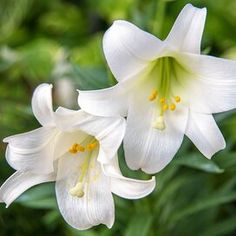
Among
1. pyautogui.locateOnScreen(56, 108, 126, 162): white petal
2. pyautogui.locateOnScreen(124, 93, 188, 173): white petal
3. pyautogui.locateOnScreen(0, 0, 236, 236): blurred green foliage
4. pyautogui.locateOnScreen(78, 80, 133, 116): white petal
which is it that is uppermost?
pyautogui.locateOnScreen(78, 80, 133, 116): white petal

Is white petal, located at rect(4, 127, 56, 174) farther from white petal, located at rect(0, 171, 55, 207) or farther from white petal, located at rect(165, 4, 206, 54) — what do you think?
white petal, located at rect(165, 4, 206, 54)

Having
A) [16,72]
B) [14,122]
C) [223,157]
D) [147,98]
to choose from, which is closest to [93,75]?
[147,98]

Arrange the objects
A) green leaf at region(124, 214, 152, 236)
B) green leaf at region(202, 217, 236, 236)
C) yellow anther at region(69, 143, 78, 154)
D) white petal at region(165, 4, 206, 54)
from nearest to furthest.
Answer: white petal at region(165, 4, 206, 54) → yellow anther at region(69, 143, 78, 154) → green leaf at region(124, 214, 152, 236) → green leaf at region(202, 217, 236, 236)

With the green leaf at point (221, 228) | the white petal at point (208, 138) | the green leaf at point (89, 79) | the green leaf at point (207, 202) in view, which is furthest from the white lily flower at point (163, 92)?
the green leaf at point (221, 228)

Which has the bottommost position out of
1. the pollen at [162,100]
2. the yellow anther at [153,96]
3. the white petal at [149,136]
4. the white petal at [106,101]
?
the white petal at [149,136]

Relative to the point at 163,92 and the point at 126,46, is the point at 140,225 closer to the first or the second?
the point at 163,92

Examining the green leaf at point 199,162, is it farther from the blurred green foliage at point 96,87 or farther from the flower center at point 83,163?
the flower center at point 83,163

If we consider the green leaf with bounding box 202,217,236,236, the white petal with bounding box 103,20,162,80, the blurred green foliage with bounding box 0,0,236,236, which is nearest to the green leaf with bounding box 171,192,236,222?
the blurred green foliage with bounding box 0,0,236,236

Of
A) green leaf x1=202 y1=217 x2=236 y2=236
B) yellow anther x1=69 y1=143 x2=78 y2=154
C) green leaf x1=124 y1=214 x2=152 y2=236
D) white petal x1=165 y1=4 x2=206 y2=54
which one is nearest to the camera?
white petal x1=165 y1=4 x2=206 y2=54
